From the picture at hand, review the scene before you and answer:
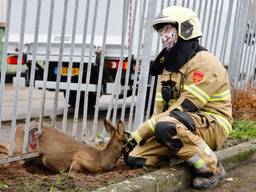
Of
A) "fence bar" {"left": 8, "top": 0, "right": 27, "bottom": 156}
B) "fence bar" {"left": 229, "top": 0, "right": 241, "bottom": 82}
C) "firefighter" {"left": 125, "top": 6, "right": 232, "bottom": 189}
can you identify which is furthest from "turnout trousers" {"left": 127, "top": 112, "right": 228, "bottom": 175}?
"fence bar" {"left": 229, "top": 0, "right": 241, "bottom": 82}

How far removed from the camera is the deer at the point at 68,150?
4160mm

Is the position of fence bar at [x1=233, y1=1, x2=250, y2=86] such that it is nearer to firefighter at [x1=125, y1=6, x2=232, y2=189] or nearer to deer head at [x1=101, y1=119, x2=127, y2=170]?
firefighter at [x1=125, y1=6, x2=232, y2=189]

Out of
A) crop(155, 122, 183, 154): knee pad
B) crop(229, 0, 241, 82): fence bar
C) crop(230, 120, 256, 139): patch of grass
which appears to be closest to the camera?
crop(155, 122, 183, 154): knee pad

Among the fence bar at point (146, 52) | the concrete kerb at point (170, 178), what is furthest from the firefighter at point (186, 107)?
the fence bar at point (146, 52)

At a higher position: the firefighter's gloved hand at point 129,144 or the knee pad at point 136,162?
the firefighter's gloved hand at point 129,144

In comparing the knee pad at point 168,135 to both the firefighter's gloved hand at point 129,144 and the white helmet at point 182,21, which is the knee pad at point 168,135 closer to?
the firefighter's gloved hand at point 129,144

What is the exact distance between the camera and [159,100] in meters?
4.55

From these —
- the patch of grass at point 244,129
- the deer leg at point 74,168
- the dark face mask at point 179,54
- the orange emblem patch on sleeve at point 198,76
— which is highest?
the dark face mask at point 179,54

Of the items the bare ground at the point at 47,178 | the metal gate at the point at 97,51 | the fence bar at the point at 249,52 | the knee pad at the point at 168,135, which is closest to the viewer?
the bare ground at the point at 47,178

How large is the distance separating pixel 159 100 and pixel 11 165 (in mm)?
1336

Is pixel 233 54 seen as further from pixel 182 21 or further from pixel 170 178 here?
pixel 170 178

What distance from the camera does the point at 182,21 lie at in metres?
4.22

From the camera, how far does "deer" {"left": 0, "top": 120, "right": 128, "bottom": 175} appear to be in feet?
13.6

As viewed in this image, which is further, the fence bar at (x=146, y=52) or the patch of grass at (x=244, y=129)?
the patch of grass at (x=244, y=129)
